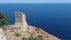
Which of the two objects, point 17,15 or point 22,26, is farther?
point 17,15

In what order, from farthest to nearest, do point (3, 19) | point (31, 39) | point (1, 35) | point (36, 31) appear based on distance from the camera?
1. point (3, 19)
2. point (36, 31)
3. point (31, 39)
4. point (1, 35)

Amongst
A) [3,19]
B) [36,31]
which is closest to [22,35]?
[36,31]

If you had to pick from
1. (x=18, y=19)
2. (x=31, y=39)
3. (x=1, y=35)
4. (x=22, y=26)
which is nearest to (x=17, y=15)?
(x=18, y=19)

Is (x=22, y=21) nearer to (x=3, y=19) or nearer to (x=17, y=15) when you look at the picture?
(x=17, y=15)

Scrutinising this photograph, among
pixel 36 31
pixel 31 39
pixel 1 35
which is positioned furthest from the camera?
pixel 36 31

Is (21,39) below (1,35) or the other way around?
below

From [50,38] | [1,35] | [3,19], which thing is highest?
[1,35]
